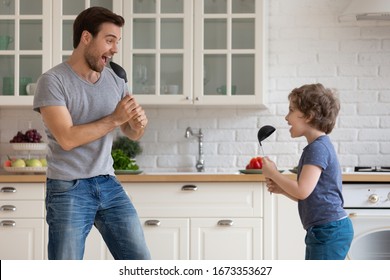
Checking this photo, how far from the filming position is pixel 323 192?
3.04 metres

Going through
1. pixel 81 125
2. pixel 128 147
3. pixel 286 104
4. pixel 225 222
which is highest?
pixel 286 104

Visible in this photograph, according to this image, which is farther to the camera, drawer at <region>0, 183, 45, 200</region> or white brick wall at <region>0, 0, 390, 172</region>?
white brick wall at <region>0, 0, 390, 172</region>

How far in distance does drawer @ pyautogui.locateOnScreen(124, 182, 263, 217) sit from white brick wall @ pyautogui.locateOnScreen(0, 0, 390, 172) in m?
0.67

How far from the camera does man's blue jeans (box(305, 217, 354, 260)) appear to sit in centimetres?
297

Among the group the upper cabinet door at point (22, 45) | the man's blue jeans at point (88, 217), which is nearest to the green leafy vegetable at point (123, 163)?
the upper cabinet door at point (22, 45)

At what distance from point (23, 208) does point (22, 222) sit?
0.08 m

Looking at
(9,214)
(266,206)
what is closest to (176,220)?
(266,206)

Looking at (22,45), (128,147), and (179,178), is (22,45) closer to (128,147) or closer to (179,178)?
(128,147)

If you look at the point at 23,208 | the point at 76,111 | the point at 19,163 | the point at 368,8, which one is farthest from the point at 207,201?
the point at 76,111

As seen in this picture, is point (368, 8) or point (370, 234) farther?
point (368, 8)

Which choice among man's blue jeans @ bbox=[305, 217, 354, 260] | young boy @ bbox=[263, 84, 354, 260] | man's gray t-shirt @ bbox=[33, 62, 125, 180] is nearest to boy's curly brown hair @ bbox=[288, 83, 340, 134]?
young boy @ bbox=[263, 84, 354, 260]

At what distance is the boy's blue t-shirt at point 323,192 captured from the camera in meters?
3.01

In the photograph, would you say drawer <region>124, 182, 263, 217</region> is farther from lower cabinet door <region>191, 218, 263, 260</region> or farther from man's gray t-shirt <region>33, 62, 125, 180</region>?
man's gray t-shirt <region>33, 62, 125, 180</region>

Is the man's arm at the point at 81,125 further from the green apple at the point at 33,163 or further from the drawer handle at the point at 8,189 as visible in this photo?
the green apple at the point at 33,163
